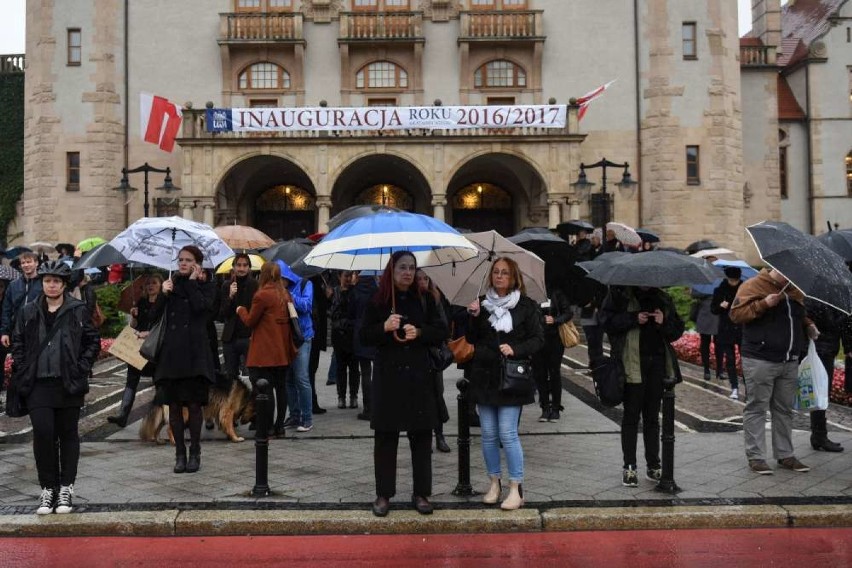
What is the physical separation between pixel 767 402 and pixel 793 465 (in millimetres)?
669

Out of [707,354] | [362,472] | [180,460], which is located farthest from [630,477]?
[707,354]

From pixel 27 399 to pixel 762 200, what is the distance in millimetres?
32043

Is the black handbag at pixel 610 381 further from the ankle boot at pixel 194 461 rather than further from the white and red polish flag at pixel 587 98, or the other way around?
the white and red polish flag at pixel 587 98

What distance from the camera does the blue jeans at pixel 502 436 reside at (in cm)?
601

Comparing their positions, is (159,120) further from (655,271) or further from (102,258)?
(655,271)

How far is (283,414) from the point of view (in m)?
8.75

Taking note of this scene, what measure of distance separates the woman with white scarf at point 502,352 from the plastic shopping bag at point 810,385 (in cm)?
312

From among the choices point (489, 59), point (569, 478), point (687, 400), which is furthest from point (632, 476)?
point (489, 59)

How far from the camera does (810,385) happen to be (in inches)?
291

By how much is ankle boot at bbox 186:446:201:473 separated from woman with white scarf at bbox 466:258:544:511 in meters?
2.95

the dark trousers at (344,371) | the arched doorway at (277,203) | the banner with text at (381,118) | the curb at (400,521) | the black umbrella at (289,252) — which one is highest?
the banner with text at (381,118)

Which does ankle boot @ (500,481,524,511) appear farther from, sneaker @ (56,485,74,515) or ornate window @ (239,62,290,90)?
ornate window @ (239,62,290,90)

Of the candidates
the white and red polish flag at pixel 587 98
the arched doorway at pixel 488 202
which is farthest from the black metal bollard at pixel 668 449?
the arched doorway at pixel 488 202

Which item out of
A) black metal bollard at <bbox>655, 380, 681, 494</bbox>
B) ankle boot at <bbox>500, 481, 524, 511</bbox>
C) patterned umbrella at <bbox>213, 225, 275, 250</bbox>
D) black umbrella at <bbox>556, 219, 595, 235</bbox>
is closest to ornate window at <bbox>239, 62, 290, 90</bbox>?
black umbrella at <bbox>556, 219, 595, 235</bbox>
